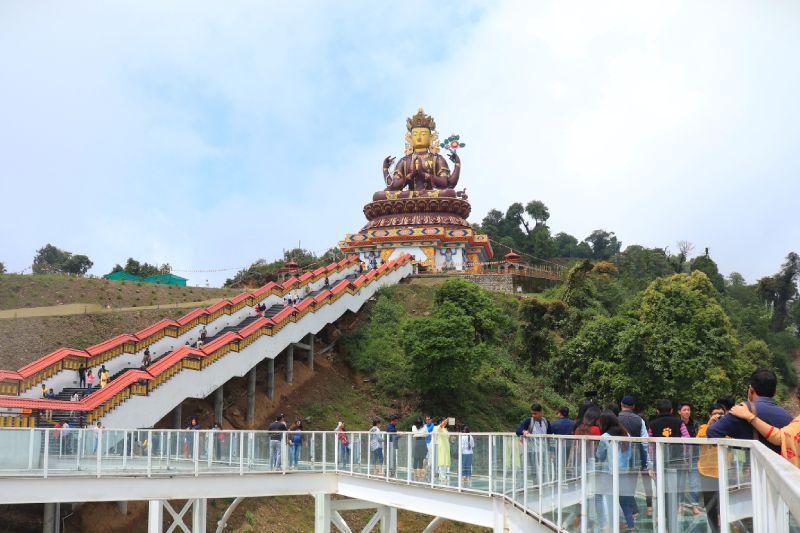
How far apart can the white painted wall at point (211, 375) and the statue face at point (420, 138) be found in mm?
26246

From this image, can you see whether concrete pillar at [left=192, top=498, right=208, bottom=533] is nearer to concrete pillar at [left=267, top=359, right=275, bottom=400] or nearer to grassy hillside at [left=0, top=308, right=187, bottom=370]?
concrete pillar at [left=267, top=359, right=275, bottom=400]

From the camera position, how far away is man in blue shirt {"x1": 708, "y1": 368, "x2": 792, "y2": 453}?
6707 millimetres

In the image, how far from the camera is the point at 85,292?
50.1m

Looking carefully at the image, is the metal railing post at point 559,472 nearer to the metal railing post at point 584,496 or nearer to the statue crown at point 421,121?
the metal railing post at point 584,496

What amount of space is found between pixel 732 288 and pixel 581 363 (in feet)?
137

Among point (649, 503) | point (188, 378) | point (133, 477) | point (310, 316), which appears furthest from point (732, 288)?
point (649, 503)

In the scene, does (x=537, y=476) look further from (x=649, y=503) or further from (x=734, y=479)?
(x=734, y=479)

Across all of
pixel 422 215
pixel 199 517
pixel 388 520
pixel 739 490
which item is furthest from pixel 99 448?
pixel 422 215

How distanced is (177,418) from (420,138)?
39859mm

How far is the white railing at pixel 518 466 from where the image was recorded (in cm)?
550

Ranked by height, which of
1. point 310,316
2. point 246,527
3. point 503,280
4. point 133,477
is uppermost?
point 503,280

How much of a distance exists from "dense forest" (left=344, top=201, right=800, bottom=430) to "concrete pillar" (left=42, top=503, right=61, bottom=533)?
14.6m

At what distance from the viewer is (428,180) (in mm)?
64688

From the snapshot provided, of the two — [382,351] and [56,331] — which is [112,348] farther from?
[382,351]
